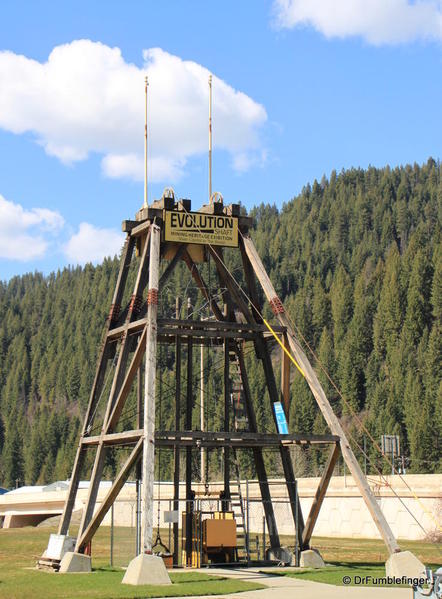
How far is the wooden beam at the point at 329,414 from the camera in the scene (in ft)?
95.7

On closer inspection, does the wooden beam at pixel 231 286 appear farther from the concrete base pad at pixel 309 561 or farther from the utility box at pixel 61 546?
the utility box at pixel 61 546

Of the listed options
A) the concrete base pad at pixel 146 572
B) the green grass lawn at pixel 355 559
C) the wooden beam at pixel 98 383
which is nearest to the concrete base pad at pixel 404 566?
the green grass lawn at pixel 355 559

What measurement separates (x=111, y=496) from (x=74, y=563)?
2.73 meters

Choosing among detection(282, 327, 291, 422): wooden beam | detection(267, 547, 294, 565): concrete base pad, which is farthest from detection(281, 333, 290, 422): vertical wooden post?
detection(267, 547, 294, 565): concrete base pad

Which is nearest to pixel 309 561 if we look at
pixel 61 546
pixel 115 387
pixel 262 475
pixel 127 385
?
pixel 262 475

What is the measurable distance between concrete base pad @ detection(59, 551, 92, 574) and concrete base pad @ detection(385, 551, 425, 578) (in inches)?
376

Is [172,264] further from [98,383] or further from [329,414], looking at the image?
[329,414]

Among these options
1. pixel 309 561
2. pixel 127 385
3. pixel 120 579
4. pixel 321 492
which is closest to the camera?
pixel 120 579

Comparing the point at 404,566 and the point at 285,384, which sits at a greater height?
the point at 285,384

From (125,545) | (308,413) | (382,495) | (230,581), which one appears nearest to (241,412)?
(230,581)

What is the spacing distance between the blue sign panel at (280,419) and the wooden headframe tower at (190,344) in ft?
0.77

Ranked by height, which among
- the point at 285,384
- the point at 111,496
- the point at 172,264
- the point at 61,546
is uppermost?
the point at 172,264

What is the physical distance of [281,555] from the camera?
33344 millimetres

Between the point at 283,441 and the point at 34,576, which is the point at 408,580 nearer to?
the point at 283,441
